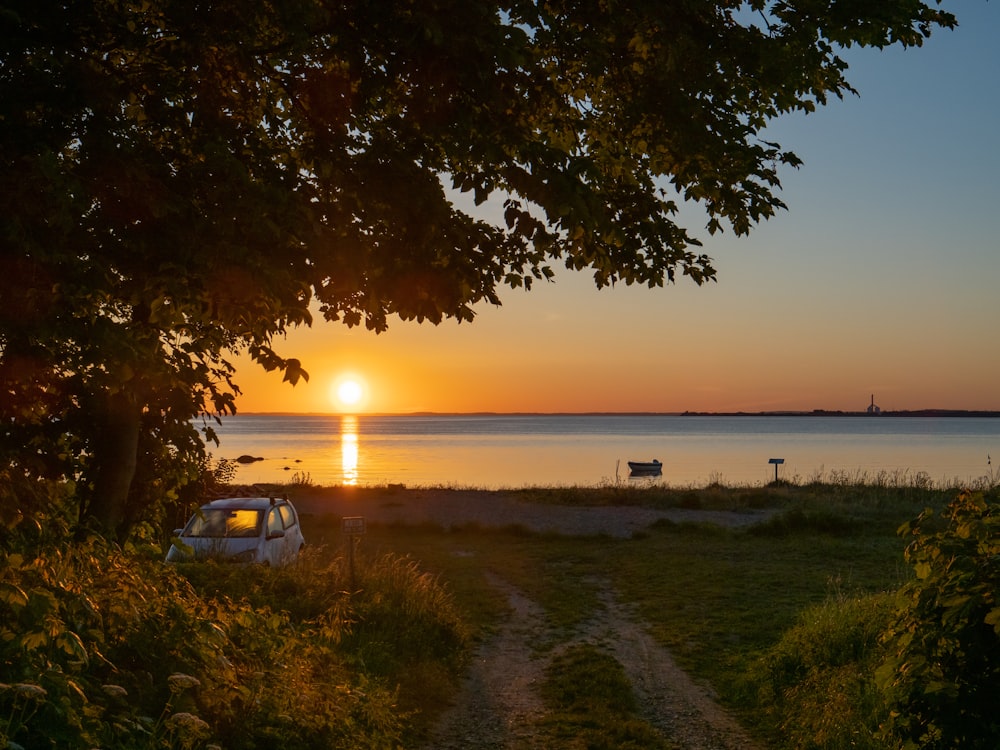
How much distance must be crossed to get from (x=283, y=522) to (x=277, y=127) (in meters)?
10.4

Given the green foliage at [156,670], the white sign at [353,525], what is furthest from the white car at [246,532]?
the green foliage at [156,670]

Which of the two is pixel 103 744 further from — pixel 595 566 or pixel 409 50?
pixel 595 566

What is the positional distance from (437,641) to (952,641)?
7431 mm

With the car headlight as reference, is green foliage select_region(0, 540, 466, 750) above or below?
above

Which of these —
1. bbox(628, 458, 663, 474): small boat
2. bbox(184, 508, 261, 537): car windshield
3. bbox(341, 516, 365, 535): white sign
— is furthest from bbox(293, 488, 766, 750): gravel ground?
bbox(628, 458, 663, 474): small boat

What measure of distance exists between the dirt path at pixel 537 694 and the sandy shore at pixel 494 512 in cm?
1256

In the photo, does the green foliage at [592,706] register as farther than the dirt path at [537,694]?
No

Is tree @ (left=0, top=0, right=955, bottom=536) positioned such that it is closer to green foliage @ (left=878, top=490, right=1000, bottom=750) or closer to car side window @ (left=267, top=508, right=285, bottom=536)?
green foliage @ (left=878, top=490, right=1000, bottom=750)

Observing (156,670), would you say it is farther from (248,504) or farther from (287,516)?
(287,516)

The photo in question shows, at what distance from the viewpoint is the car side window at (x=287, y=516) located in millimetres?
16781

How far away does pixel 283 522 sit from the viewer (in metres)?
16.7

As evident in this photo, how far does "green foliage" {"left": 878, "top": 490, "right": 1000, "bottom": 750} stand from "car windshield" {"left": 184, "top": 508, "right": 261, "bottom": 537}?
39.3ft

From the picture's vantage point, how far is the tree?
5.29m

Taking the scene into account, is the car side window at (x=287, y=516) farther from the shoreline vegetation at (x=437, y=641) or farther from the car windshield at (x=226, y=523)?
the shoreline vegetation at (x=437, y=641)
